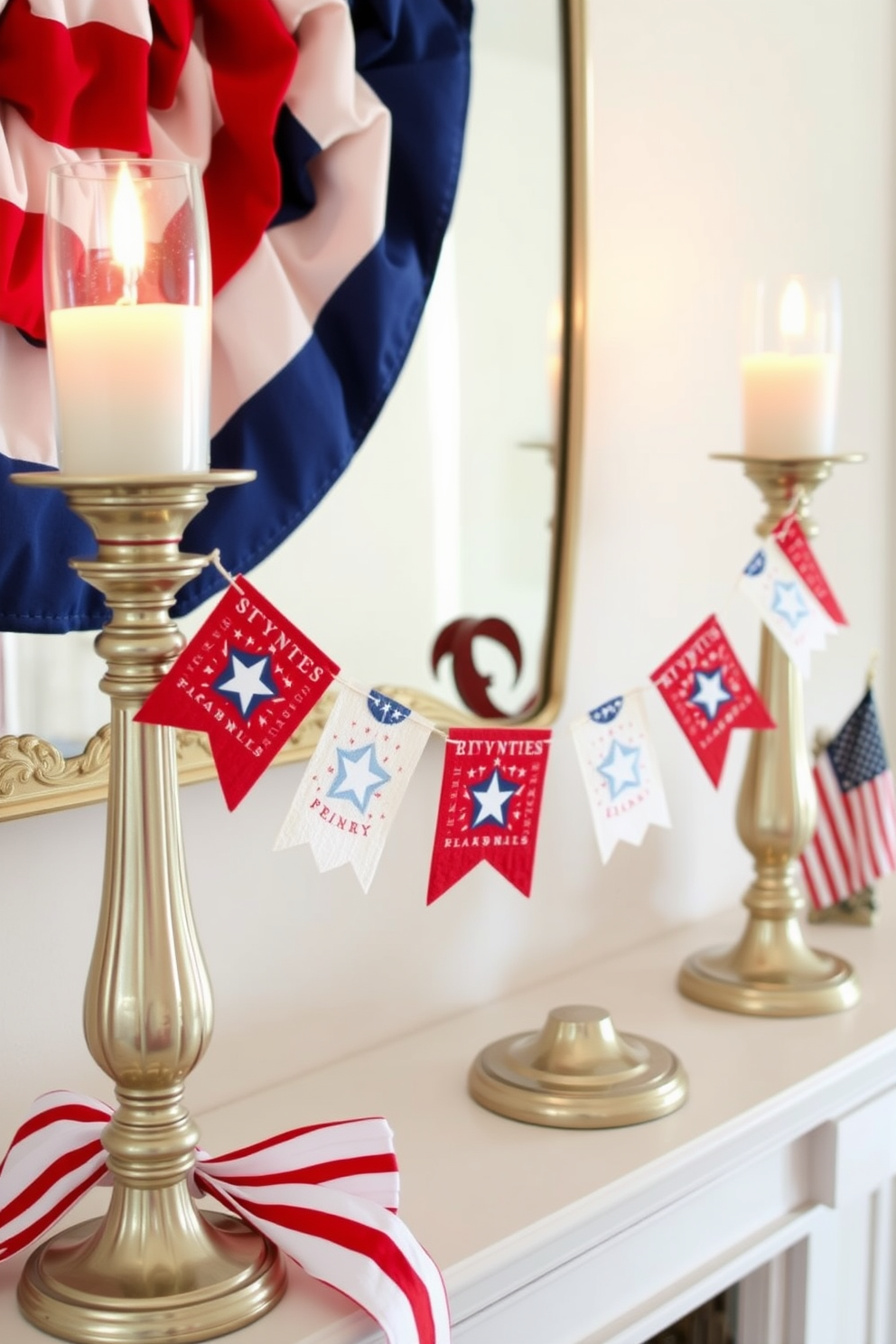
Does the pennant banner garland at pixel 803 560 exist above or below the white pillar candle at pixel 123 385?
below

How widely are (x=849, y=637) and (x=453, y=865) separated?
958 mm

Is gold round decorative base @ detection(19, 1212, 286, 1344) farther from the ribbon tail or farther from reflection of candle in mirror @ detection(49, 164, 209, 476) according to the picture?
reflection of candle in mirror @ detection(49, 164, 209, 476)

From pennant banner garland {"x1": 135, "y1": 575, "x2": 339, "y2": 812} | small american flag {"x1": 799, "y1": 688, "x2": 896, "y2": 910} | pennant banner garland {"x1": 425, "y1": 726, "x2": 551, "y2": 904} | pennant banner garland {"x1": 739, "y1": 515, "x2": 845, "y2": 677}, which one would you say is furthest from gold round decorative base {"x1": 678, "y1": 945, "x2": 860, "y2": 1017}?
pennant banner garland {"x1": 135, "y1": 575, "x2": 339, "y2": 812}

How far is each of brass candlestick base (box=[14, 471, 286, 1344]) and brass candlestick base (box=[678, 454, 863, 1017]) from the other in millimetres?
598

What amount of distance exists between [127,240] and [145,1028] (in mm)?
390

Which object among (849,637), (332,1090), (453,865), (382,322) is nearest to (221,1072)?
(332,1090)

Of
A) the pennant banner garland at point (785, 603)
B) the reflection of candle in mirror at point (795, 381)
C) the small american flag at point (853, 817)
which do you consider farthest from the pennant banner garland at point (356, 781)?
the small american flag at point (853, 817)

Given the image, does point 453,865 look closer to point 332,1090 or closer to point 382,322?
point 332,1090

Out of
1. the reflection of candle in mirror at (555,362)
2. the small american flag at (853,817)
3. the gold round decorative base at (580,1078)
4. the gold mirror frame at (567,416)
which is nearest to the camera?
the gold round decorative base at (580,1078)

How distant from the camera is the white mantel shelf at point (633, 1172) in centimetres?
89

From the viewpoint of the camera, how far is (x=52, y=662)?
909 millimetres

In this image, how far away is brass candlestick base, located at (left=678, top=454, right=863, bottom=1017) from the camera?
1270 millimetres

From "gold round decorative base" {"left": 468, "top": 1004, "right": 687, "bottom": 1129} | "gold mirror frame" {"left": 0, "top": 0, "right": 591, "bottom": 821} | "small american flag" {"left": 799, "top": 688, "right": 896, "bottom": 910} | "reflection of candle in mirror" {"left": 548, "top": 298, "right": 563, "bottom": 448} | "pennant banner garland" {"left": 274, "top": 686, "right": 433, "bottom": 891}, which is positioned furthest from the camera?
"small american flag" {"left": 799, "top": 688, "right": 896, "bottom": 910}

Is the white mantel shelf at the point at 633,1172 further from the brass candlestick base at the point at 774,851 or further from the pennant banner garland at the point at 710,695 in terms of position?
the pennant banner garland at the point at 710,695
